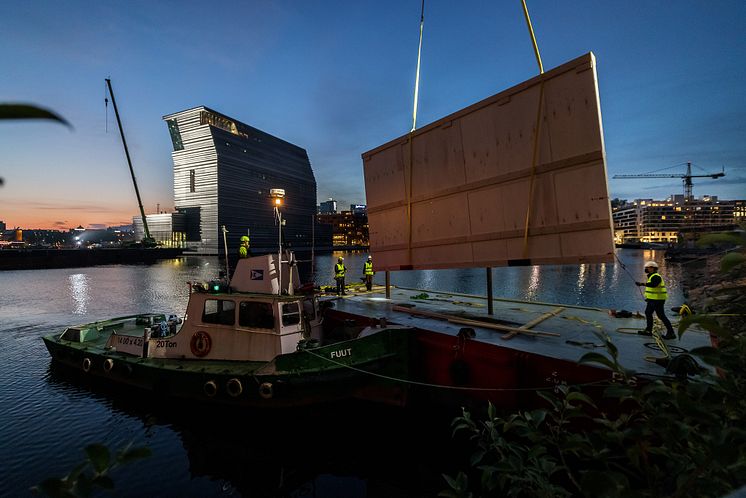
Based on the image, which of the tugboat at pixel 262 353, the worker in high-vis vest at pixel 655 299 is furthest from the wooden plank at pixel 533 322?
the tugboat at pixel 262 353

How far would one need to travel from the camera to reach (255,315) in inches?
400

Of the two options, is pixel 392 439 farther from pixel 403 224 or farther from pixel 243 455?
pixel 403 224

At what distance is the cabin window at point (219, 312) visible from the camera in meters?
10.4

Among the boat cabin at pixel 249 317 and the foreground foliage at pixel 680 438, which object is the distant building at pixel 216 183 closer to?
the boat cabin at pixel 249 317

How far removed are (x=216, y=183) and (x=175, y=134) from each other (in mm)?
27319

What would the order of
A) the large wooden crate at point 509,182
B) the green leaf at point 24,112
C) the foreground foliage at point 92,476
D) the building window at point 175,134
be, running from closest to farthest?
the green leaf at point 24,112
the foreground foliage at point 92,476
the large wooden crate at point 509,182
the building window at point 175,134

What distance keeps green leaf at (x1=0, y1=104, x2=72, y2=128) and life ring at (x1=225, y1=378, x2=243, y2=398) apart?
404 inches

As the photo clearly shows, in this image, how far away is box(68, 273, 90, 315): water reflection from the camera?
3142 centimetres

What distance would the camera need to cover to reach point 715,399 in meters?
2.03

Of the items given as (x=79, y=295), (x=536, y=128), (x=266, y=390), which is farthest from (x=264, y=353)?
(x=79, y=295)

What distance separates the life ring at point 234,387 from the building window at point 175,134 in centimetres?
13444

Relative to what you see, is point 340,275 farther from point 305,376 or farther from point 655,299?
point 655,299

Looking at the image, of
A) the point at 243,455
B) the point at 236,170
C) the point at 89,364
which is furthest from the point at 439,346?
the point at 236,170

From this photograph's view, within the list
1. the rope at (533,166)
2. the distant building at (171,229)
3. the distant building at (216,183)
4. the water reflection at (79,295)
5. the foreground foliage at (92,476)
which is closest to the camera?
the foreground foliage at (92,476)
